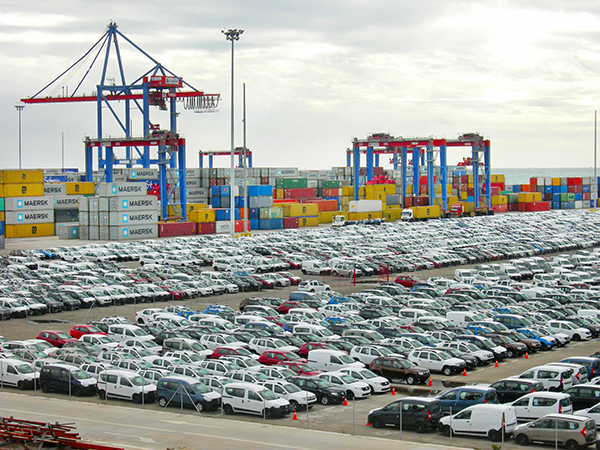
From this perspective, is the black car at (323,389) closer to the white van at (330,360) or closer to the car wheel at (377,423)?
the white van at (330,360)

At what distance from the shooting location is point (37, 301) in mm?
40031

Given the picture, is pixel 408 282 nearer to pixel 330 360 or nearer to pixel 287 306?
pixel 287 306

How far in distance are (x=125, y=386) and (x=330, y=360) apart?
6899 millimetres

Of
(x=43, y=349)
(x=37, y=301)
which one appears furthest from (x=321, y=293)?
(x=43, y=349)

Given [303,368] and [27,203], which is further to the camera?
[27,203]

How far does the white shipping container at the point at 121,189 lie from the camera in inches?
3081

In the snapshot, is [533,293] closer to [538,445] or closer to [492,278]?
[492,278]

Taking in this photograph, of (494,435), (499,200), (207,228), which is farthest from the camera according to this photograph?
(499,200)

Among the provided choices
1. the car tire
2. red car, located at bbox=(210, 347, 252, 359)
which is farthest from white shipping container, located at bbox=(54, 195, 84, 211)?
the car tire

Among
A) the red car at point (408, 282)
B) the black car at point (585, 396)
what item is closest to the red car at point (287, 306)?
the red car at point (408, 282)

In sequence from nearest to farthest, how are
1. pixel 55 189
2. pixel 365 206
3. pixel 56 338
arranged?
pixel 56 338 → pixel 55 189 → pixel 365 206

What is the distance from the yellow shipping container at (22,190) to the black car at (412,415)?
222 ft

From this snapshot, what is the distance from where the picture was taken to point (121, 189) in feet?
260

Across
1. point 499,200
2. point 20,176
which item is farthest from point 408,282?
point 499,200
